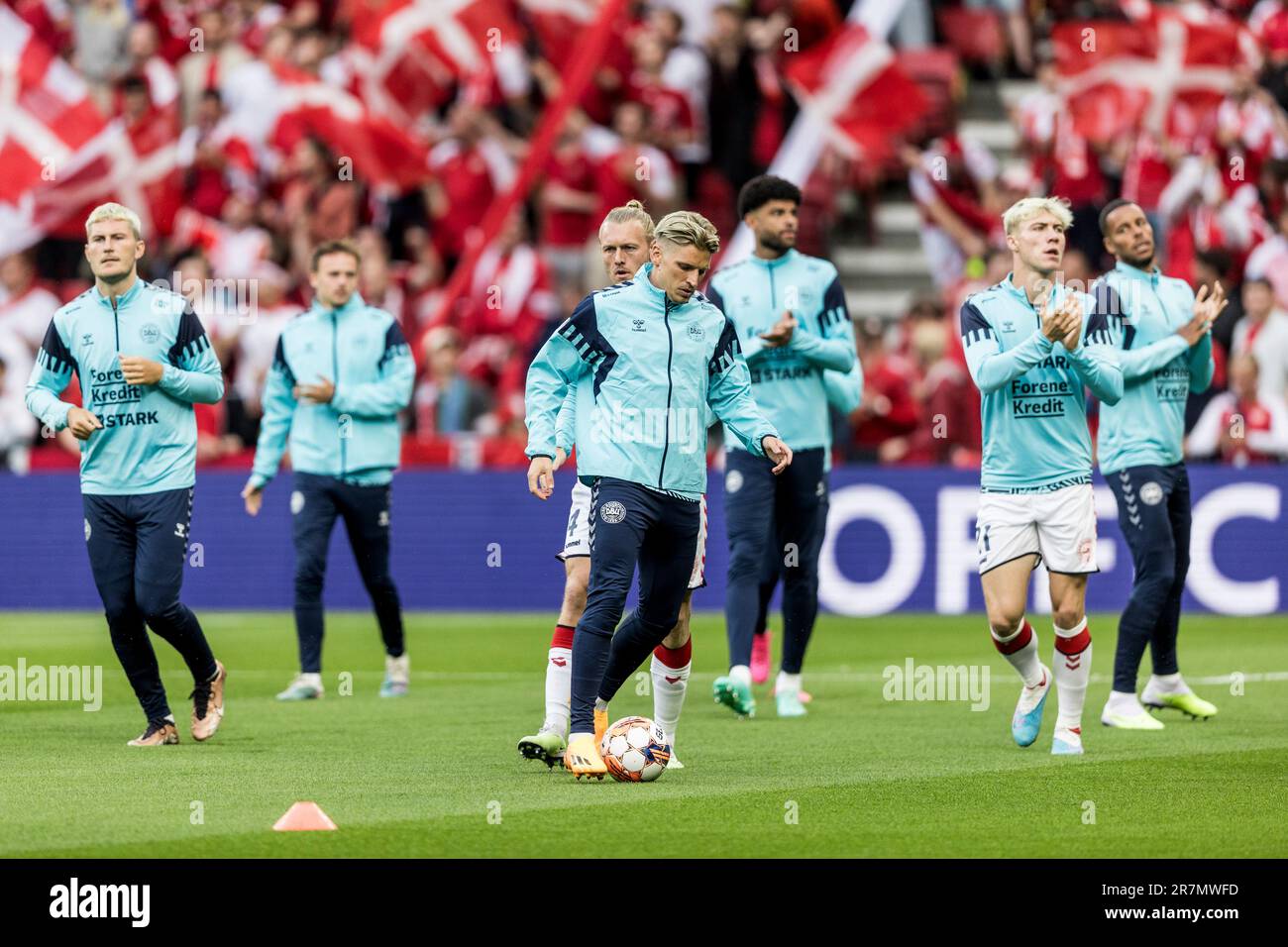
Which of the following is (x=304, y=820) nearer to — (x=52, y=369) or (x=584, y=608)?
(x=584, y=608)

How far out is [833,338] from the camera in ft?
43.7

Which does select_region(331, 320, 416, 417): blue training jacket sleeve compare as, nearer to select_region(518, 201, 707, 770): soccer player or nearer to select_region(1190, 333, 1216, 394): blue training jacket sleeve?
select_region(518, 201, 707, 770): soccer player

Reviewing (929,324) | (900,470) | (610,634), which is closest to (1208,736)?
(610,634)

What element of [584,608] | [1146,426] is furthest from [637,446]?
[1146,426]

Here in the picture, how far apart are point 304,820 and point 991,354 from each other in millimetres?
4124

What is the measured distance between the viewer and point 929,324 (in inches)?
835

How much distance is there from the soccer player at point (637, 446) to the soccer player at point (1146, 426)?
2.98 metres

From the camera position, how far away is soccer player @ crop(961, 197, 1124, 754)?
10.9 m

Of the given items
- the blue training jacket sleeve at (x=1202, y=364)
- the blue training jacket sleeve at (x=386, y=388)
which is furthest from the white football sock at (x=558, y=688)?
the blue training jacket sleeve at (x=386, y=388)

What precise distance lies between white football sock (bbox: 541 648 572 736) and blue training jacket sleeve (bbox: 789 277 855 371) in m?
3.00

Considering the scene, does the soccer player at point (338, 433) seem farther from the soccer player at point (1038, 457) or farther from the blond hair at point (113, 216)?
the soccer player at point (1038, 457)

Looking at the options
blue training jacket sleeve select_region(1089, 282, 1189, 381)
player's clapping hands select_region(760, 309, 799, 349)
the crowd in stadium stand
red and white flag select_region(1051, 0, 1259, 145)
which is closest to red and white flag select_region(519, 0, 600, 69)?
the crowd in stadium stand

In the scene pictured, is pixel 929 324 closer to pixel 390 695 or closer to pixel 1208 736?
pixel 390 695
